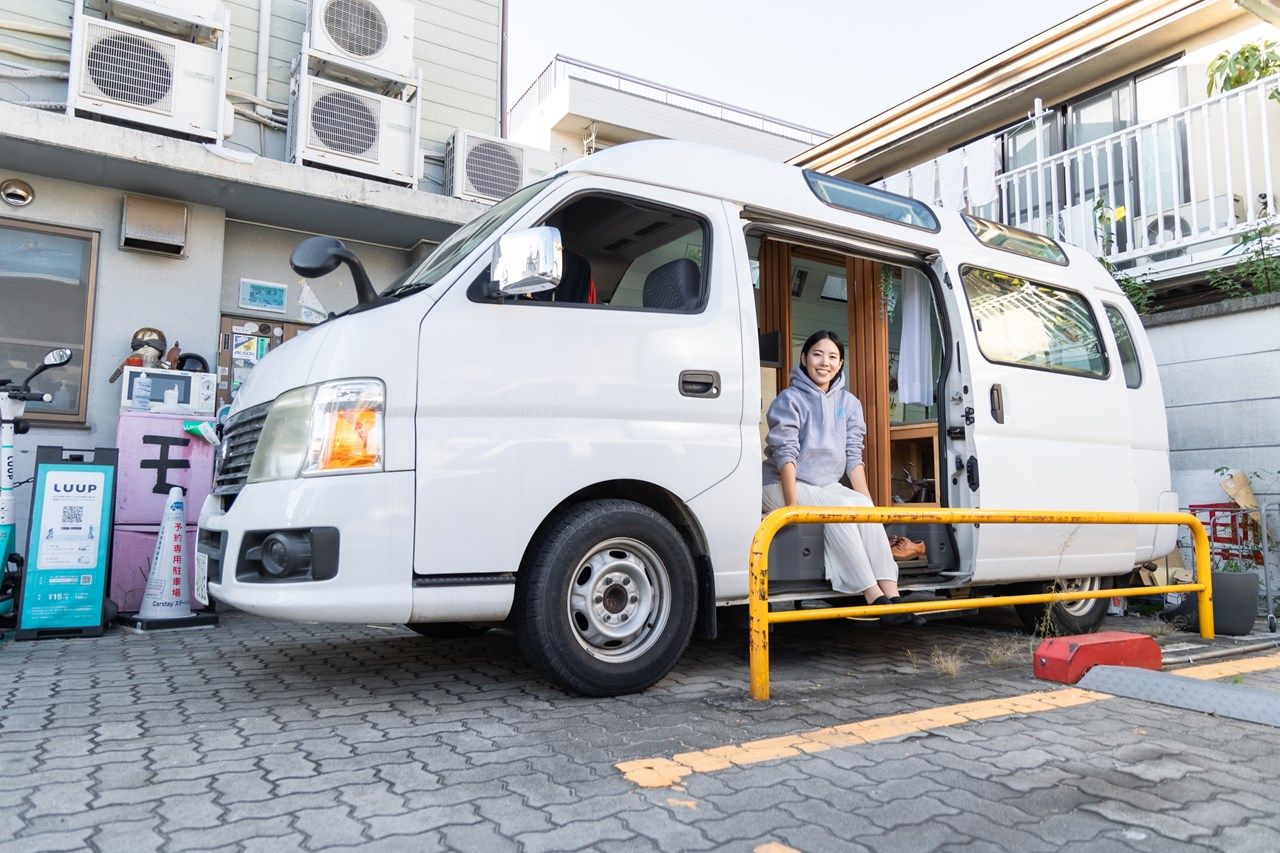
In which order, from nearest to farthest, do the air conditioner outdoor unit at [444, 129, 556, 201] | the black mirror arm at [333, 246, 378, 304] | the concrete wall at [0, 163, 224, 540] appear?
the black mirror arm at [333, 246, 378, 304] < the concrete wall at [0, 163, 224, 540] < the air conditioner outdoor unit at [444, 129, 556, 201]

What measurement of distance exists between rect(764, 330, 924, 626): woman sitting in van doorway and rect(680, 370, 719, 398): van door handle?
81 centimetres

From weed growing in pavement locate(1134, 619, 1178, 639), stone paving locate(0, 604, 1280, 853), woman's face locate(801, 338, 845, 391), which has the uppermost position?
woman's face locate(801, 338, 845, 391)

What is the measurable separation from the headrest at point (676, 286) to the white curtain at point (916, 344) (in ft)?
6.46

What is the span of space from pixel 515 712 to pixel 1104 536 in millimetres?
3797

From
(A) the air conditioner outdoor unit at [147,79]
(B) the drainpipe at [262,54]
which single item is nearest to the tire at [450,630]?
(A) the air conditioner outdoor unit at [147,79]

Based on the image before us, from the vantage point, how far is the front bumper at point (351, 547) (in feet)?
9.72

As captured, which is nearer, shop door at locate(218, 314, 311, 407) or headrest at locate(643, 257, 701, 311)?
headrest at locate(643, 257, 701, 311)

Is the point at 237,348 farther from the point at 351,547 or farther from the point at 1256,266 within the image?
the point at 1256,266

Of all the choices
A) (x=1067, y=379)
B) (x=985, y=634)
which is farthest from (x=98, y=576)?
(x=1067, y=379)

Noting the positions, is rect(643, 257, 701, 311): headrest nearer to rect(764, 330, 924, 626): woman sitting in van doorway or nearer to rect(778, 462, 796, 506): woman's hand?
rect(764, 330, 924, 626): woman sitting in van doorway

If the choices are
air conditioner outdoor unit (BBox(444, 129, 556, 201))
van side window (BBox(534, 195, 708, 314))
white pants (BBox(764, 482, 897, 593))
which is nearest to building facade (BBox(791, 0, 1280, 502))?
white pants (BBox(764, 482, 897, 593))

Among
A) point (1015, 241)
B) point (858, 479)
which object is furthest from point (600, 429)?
point (1015, 241)

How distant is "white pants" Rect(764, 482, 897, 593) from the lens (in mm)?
4074

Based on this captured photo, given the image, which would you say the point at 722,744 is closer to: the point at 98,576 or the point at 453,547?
the point at 453,547
